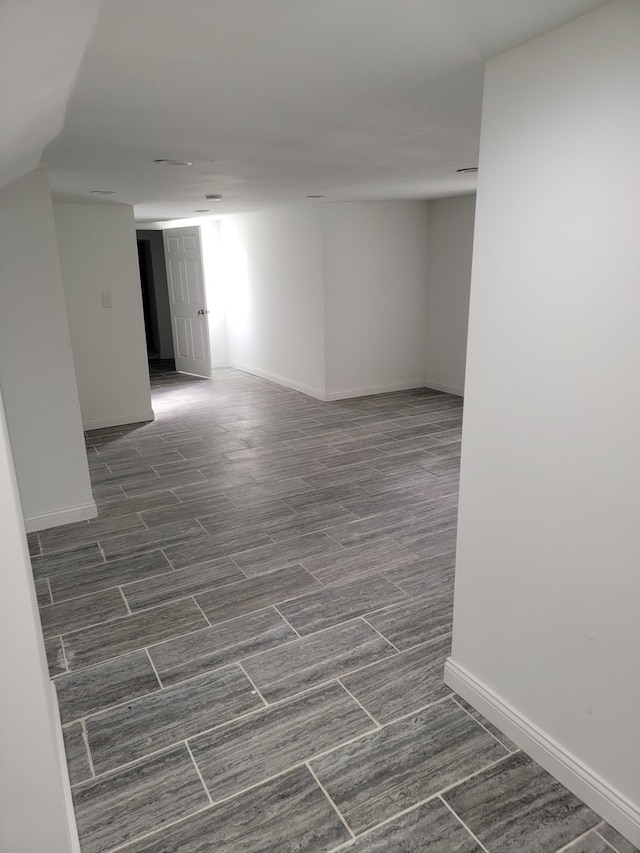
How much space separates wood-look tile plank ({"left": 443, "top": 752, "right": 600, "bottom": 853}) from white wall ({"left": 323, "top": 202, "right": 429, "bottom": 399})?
5240mm

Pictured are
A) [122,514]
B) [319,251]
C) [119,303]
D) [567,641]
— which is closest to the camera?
[567,641]

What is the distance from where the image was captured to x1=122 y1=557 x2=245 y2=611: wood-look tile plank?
307 centimetres

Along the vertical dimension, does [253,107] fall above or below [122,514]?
above

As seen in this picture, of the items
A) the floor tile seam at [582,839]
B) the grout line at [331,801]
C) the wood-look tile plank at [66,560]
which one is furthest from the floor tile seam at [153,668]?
the floor tile seam at [582,839]

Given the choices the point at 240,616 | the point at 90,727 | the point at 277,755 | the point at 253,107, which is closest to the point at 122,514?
the point at 240,616

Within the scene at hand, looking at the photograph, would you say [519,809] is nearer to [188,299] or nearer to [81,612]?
[81,612]

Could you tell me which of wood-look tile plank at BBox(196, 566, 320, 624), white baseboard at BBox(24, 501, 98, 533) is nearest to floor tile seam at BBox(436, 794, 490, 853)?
wood-look tile plank at BBox(196, 566, 320, 624)

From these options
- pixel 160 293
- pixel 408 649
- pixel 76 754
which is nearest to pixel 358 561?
pixel 408 649

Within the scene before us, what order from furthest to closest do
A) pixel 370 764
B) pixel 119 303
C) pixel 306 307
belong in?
pixel 306 307 → pixel 119 303 → pixel 370 764

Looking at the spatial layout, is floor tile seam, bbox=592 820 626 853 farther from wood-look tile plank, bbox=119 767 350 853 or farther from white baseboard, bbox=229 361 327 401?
white baseboard, bbox=229 361 327 401

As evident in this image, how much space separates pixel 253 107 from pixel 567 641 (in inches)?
85.6

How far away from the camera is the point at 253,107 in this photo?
2.19 metres

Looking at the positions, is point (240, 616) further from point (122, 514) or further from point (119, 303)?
point (119, 303)

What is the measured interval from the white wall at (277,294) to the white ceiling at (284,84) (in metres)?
2.98
